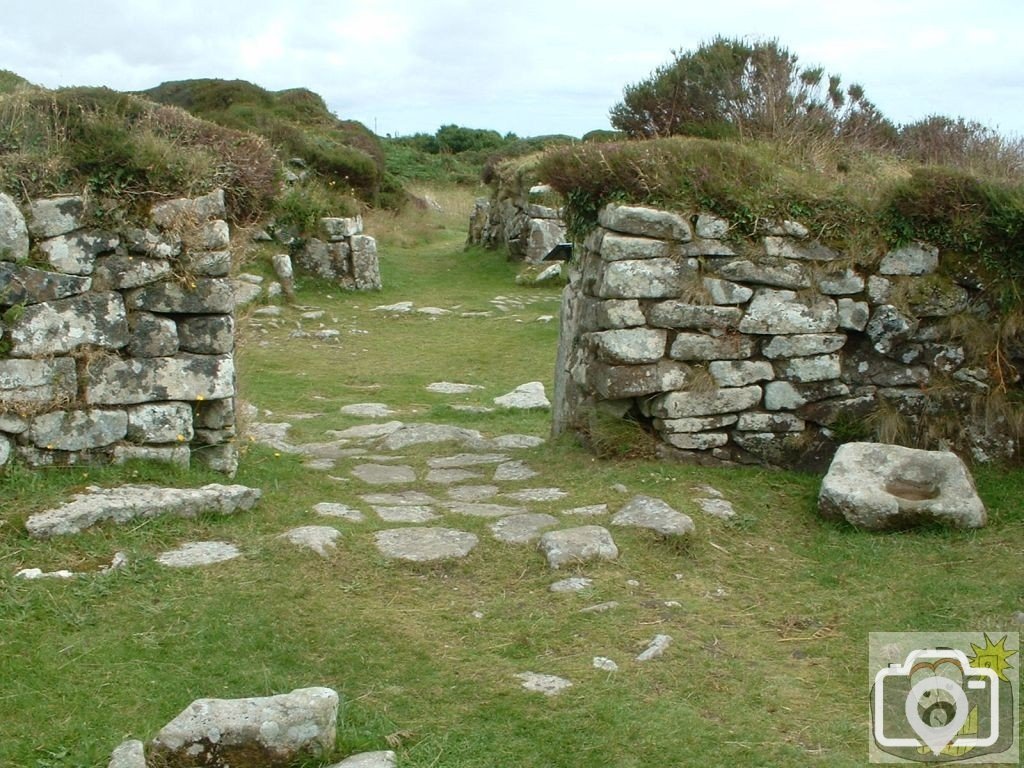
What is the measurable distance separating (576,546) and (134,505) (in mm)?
2213

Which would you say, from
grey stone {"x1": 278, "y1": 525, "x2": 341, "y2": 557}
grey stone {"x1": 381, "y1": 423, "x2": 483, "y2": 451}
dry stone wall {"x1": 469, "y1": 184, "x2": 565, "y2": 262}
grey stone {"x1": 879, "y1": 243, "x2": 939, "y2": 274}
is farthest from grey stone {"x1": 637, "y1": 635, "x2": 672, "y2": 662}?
dry stone wall {"x1": 469, "y1": 184, "x2": 565, "y2": 262}

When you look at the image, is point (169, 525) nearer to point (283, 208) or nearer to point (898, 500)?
point (898, 500)

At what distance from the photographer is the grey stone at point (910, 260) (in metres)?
7.00

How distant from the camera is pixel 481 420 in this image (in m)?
9.73

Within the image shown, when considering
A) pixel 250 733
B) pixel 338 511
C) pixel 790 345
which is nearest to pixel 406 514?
pixel 338 511

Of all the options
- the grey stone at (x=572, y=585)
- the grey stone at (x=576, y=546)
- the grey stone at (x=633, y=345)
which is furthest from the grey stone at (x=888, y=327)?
the grey stone at (x=572, y=585)

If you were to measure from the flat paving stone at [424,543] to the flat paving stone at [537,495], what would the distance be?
783mm

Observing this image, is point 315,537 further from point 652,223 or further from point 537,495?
point 652,223

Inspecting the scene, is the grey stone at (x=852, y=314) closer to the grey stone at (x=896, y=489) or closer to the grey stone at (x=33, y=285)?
the grey stone at (x=896, y=489)

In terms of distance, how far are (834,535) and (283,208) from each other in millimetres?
12933

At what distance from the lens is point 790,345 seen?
273 inches

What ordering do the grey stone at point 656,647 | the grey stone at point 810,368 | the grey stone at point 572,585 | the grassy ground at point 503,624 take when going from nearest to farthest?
the grassy ground at point 503,624 → the grey stone at point 656,647 → the grey stone at point 572,585 → the grey stone at point 810,368

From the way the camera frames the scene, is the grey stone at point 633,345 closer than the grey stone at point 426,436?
Yes

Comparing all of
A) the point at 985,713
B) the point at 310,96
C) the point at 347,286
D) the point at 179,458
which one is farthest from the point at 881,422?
the point at 310,96
